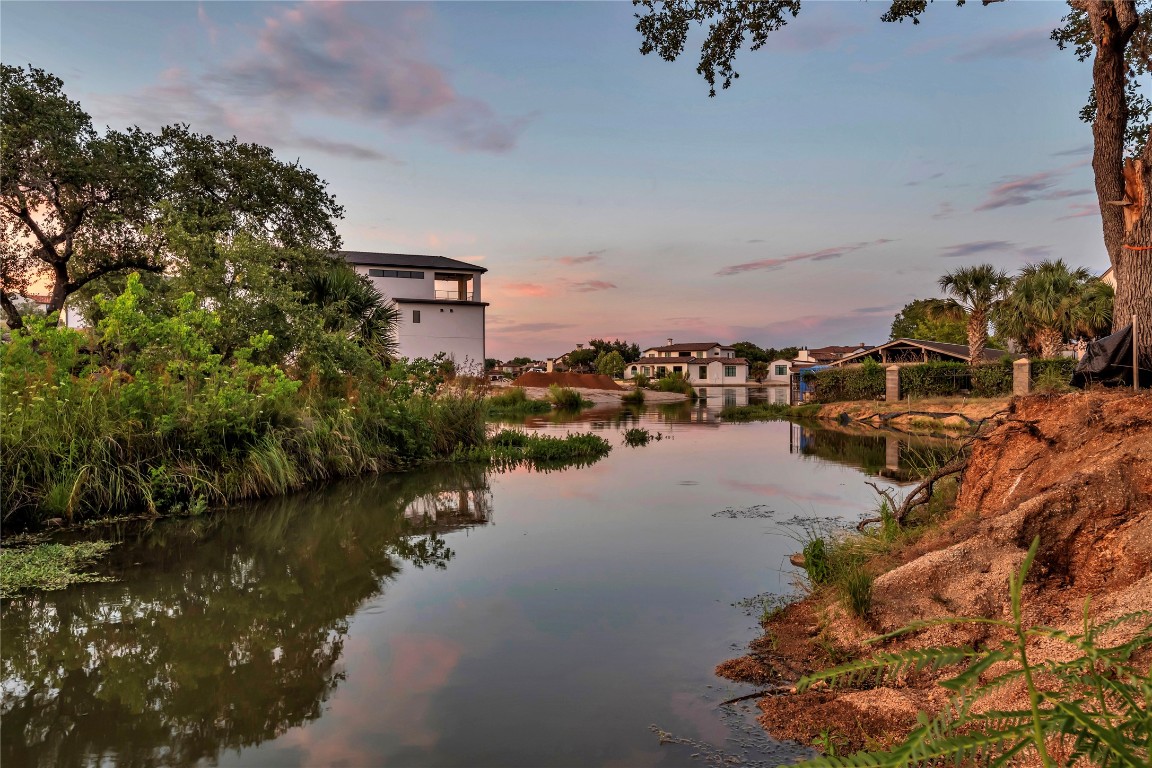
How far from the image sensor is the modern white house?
48.2 meters

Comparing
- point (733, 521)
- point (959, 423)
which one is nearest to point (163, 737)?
point (733, 521)

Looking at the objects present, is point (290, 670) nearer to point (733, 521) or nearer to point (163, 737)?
point (163, 737)

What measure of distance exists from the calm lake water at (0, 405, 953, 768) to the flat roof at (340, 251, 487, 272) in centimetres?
4007

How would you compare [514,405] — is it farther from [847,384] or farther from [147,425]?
[147,425]

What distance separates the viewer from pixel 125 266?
2473 centimetres

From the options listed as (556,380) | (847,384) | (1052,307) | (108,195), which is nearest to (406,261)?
(556,380)

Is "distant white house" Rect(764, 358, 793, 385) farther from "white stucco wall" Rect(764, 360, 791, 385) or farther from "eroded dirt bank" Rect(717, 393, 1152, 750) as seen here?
"eroded dirt bank" Rect(717, 393, 1152, 750)

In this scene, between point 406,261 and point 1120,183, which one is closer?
point 1120,183

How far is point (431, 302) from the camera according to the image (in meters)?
48.4

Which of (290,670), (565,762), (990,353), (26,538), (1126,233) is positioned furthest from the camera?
(990,353)

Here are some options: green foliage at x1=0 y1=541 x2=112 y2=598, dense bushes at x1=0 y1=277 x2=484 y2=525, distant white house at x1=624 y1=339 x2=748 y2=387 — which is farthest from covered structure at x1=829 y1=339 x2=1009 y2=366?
distant white house at x1=624 y1=339 x2=748 y2=387

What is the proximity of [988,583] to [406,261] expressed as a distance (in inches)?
1931

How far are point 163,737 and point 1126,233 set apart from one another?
37.6 feet

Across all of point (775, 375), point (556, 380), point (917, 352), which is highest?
point (917, 352)
